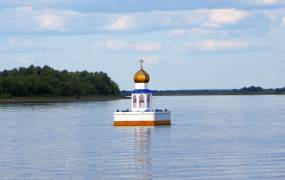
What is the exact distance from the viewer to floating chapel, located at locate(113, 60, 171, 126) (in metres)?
69.0

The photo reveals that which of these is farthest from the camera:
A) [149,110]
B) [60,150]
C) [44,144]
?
[149,110]

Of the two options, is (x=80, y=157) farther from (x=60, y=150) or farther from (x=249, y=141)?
(x=249, y=141)

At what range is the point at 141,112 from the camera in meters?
69.0

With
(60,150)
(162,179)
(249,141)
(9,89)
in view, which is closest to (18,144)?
(60,150)

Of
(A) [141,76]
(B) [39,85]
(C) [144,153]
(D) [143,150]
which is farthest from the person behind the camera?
(B) [39,85]

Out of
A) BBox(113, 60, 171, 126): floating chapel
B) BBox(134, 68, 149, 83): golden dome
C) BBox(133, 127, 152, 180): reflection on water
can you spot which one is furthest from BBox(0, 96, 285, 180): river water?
BBox(134, 68, 149, 83): golden dome

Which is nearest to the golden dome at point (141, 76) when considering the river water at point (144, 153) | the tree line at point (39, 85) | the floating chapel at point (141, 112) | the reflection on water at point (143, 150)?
the floating chapel at point (141, 112)

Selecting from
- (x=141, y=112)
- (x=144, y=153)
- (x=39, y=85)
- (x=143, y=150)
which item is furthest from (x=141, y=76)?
(x=39, y=85)

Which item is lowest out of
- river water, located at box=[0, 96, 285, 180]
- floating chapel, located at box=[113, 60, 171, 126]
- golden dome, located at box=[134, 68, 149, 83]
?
river water, located at box=[0, 96, 285, 180]

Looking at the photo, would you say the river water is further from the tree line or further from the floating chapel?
the tree line

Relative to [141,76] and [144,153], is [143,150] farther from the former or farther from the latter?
[141,76]

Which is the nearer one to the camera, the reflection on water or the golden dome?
the reflection on water

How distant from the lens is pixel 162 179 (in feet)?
122

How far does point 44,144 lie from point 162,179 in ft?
66.4
